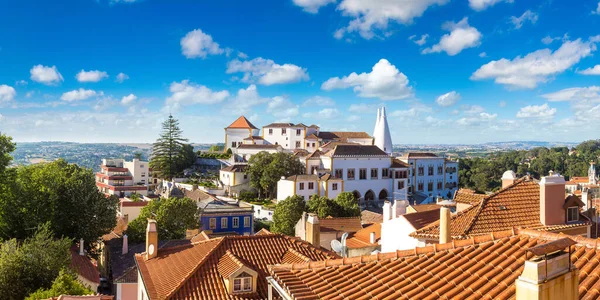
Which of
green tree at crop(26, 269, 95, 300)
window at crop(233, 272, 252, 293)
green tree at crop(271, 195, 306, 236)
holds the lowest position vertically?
green tree at crop(271, 195, 306, 236)

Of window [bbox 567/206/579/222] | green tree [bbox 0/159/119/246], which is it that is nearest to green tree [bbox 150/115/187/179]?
green tree [bbox 0/159/119/246]

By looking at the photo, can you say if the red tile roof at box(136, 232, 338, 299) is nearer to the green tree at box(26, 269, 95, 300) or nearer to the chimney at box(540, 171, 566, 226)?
the green tree at box(26, 269, 95, 300)

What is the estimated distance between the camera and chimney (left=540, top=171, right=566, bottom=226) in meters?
12.6

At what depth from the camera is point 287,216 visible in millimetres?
39281

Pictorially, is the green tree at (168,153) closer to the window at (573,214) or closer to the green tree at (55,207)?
the green tree at (55,207)

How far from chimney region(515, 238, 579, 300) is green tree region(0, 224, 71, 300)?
18345 millimetres

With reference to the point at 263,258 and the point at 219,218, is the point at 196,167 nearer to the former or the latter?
the point at 219,218

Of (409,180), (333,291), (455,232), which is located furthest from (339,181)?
(333,291)

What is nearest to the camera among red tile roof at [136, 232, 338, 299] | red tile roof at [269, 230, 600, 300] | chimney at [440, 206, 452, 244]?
red tile roof at [269, 230, 600, 300]

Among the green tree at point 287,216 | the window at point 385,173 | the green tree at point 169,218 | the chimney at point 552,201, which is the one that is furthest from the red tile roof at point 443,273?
the window at point 385,173

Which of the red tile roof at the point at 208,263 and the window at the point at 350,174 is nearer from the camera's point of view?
the red tile roof at the point at 208,263

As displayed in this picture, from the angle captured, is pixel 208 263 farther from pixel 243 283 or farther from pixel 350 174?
pixel 350 174

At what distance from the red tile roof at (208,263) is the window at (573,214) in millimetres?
6621

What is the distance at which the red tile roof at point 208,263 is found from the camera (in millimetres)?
12273
